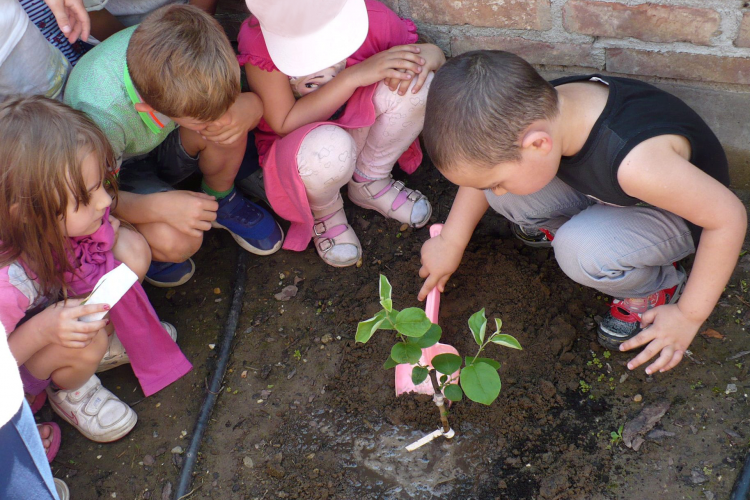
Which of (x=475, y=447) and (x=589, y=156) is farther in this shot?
(x=475, y=447)

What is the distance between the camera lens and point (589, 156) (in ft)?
4.96

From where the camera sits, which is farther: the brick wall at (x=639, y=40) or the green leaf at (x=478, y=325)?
the brick wall at (x=639, y=40)

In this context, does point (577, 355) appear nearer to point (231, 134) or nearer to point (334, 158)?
point (334, 158)

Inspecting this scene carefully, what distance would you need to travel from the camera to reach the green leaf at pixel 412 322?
133 centimetres

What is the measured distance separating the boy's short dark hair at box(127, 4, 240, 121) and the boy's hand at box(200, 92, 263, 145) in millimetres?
98

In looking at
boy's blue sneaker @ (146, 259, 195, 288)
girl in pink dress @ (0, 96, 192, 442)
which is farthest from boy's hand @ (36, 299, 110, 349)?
boy's blue sneaker @ (146, 259, 195, 288)

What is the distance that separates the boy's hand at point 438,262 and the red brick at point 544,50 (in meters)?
0.65

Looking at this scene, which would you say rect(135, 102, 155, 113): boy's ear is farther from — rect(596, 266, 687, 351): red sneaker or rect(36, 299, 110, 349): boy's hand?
rect(596, 266, 687, 351): red sneaker

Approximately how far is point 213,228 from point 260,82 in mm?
634

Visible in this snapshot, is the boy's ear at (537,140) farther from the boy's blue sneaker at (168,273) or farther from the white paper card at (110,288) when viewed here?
the boy's blue sneaker at (168,273)

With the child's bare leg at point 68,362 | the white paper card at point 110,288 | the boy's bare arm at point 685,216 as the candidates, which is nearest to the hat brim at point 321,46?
the white paper card at point 110,288

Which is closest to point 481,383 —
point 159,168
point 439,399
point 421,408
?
point 439,399

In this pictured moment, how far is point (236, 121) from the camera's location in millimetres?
1903

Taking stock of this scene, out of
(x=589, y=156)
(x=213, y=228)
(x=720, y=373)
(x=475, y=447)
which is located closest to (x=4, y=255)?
(x=213, y=228)
